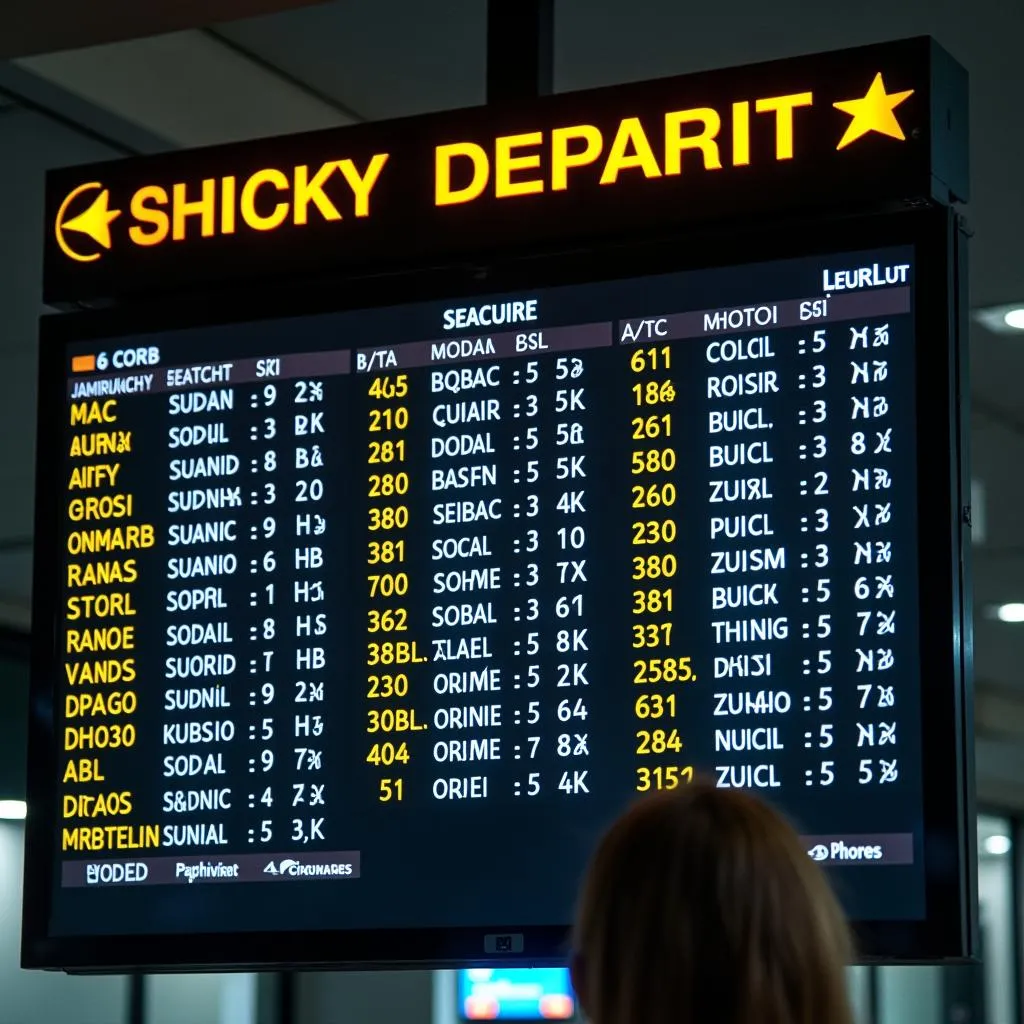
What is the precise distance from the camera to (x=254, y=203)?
8.84ft

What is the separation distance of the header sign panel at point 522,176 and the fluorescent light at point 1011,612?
19.5 feet

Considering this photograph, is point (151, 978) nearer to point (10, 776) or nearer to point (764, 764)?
point (10, 776)

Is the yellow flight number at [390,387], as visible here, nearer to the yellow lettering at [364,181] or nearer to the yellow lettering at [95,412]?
the yellow lettering at [364,181]

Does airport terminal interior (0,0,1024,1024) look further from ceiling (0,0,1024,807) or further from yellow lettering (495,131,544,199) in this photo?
yellow lettering (495,131,544,199)

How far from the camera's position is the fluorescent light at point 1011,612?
8258 mm

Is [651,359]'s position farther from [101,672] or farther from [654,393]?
[101,672]

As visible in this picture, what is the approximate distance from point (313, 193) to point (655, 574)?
0.67m

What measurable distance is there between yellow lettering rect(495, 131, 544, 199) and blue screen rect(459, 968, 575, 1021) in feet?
19.9

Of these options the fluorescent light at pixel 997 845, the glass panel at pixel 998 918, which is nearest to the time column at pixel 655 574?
the glass panel at pixel 998 918

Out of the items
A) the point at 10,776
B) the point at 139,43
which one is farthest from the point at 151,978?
the point at 139,43

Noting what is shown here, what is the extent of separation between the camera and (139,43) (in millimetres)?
3705

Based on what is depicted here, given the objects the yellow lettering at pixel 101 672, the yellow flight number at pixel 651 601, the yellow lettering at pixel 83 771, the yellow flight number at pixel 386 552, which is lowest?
the yellow lettering at pixel 83 771

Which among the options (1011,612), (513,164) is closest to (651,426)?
(513,164)

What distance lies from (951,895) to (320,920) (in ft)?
2.29
